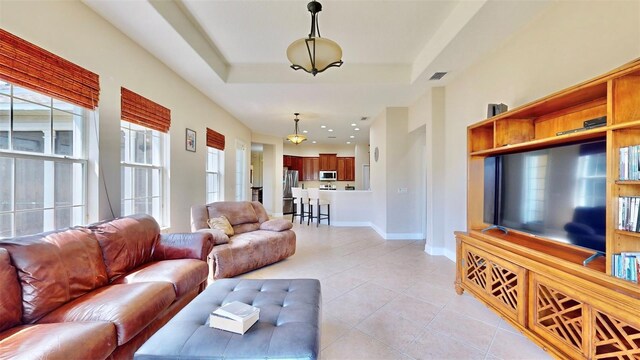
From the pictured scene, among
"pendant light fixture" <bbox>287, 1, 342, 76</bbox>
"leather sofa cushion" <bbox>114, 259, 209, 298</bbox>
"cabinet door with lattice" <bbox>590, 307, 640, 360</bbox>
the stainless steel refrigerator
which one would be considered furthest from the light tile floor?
the stainless steel refrigerator

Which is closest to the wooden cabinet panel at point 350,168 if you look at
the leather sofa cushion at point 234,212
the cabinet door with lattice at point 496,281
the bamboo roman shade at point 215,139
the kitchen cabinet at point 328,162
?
the kitchen cabinet at point 328,162

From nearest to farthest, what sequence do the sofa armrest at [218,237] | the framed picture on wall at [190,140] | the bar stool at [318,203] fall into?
the sofa armrest at [218,237] < the framed picture on wall at [190,140] < the bar stool at [318,203]

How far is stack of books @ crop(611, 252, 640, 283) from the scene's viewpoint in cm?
139

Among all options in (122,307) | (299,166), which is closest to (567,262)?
(122,307)

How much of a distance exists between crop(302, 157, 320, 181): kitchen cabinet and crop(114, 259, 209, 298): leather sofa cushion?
26.4ft

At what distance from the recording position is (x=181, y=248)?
2.52m

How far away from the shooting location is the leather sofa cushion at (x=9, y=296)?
4.40 ft

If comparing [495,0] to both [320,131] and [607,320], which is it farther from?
[320,131]

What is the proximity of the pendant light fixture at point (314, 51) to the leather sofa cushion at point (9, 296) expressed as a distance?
2.36 metres

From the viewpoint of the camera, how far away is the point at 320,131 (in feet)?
25.6

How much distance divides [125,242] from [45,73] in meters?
1.38

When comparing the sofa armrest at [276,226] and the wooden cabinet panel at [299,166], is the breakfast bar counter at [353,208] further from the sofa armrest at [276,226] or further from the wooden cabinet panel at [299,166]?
the wooden cabinet panel at [299,166]

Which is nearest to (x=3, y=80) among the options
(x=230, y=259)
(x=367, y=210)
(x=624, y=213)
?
(x=230, y=259)

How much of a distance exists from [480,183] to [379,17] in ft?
6.67
